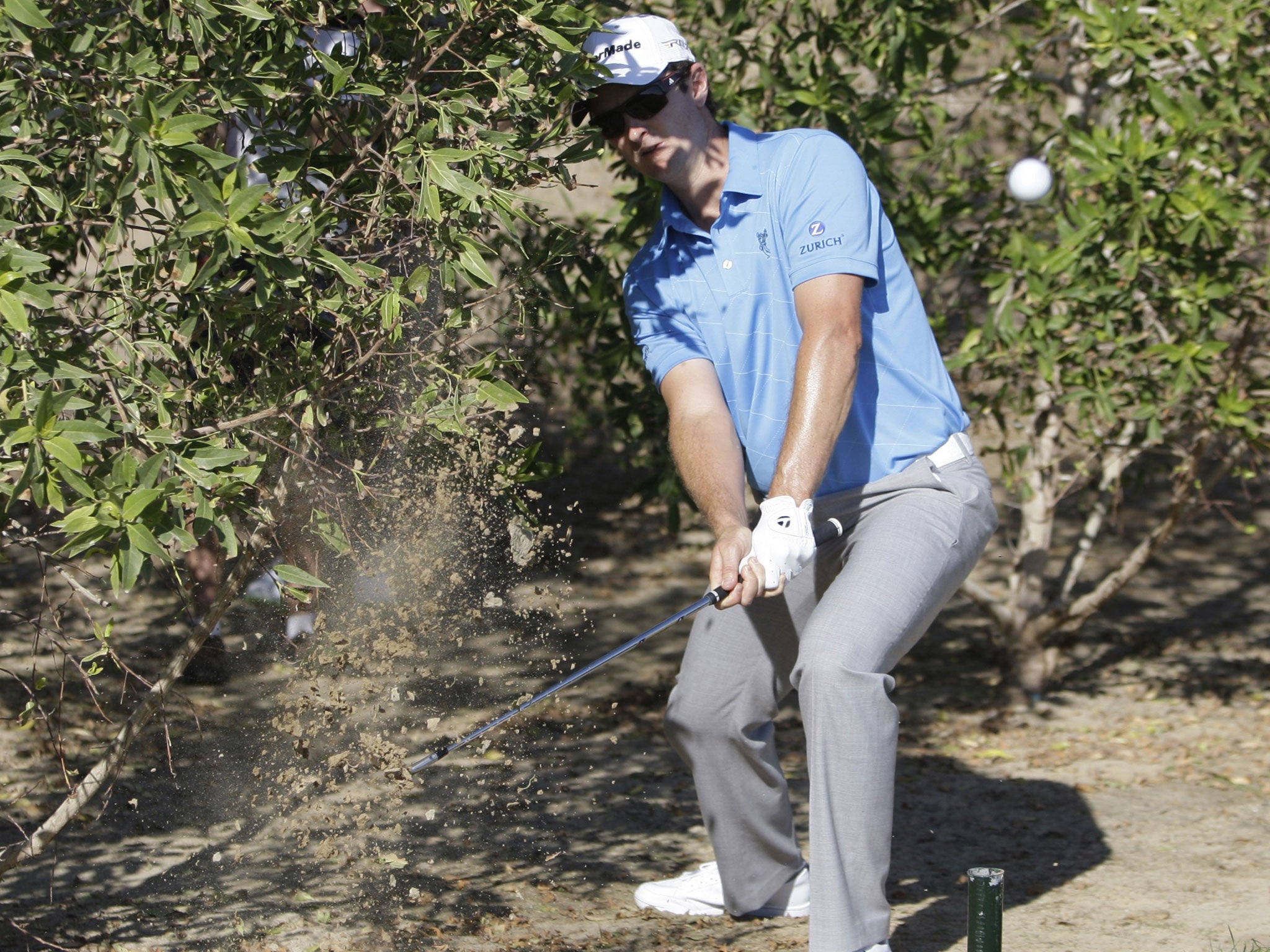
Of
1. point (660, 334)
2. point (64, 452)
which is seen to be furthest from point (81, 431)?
point (660, 334)

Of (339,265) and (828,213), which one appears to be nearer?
(339,265)

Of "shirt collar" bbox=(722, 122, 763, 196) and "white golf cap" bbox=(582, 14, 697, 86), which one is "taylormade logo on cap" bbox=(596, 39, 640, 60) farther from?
"shirt collar" bbox=(722, 122, 763, 196)

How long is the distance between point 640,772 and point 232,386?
2.31m

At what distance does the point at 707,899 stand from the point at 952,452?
1316 millimetres

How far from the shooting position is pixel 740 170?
350 cm

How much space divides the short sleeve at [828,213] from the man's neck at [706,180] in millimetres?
162

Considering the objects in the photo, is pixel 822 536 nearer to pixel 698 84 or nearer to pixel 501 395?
pixel 501 395

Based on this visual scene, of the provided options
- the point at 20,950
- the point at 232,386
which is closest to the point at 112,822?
the point at 20,950

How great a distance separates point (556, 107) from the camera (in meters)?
3.12

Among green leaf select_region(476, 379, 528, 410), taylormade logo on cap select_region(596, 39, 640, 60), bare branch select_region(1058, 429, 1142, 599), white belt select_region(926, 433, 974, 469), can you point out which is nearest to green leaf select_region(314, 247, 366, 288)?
green leaf select_region(476, 379, 528, 410)

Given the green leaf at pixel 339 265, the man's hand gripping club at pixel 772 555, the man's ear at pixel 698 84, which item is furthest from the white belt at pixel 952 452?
the green leaf at pixel 339 265

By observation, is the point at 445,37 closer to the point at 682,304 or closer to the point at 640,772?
the point at 682,304

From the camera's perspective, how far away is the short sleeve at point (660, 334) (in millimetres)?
3633

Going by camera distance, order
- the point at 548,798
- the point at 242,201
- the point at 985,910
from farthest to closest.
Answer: the point at 548,798 → the point at 985,910 → the point at 242,201
